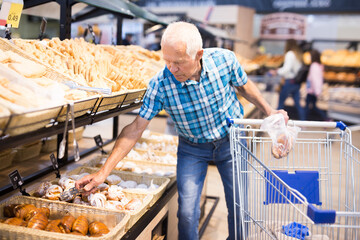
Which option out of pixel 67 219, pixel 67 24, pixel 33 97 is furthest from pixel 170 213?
pixel 67 24

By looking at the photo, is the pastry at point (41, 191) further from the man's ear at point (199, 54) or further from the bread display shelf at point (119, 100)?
the man's ear at point (199, 54)

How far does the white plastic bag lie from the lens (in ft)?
6.37

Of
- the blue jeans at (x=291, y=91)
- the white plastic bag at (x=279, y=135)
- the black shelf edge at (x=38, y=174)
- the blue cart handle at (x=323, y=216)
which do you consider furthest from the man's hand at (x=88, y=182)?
the blue jeans at (x=291, y=91)

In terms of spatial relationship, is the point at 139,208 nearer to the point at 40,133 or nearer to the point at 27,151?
the point at 40,133

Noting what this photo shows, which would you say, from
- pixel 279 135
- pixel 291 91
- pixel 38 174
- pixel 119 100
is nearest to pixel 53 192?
pixel 119 100

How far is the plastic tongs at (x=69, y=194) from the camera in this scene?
2.01 m

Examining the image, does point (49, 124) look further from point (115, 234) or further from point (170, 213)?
point (170, 213)

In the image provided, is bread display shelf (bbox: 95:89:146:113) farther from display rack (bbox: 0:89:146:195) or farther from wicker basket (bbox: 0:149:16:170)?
wicker basket (bbox: 0:149:16:170)

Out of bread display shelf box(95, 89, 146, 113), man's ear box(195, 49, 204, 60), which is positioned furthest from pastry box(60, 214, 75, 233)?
man's ear box(195, 49, 204, 60)

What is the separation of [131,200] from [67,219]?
446mm

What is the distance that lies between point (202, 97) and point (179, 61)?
0.34m

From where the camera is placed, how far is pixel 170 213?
2604 mm

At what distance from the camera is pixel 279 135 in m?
1.95

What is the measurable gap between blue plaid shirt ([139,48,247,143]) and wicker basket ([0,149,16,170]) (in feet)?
5.24
